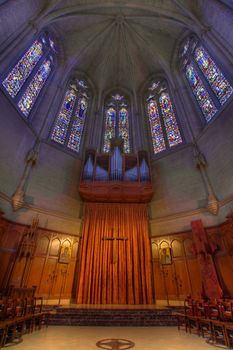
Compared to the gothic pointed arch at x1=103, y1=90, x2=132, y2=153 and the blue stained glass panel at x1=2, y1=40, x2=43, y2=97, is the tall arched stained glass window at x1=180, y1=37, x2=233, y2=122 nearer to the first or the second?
the gothic pointed arch at x1=103, y1=90, x2=132, y2=153

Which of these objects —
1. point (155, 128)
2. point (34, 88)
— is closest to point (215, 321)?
point (155, 128)

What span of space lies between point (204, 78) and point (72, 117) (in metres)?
9.41

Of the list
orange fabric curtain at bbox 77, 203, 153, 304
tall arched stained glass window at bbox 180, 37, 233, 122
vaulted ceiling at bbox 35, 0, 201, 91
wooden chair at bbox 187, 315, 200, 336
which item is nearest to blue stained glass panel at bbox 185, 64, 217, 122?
tall arched stained glass window at bbox 180, 37, 233, 122

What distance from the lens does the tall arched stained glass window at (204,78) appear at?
10.1 m

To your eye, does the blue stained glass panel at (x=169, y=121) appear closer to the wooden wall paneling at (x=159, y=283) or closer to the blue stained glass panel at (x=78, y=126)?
the blue stained glass panel at (x=78, y=126)

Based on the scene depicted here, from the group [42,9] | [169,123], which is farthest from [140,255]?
[42,9]

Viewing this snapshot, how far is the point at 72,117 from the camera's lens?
14.0 metres

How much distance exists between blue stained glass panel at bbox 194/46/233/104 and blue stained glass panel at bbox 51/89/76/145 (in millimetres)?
9639

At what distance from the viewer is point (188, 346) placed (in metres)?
3.78

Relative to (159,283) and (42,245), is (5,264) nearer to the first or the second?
(42,245)

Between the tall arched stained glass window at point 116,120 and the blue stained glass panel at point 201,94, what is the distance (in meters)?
5.48

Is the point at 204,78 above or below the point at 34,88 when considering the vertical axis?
above

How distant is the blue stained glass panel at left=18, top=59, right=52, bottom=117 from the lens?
1073cm

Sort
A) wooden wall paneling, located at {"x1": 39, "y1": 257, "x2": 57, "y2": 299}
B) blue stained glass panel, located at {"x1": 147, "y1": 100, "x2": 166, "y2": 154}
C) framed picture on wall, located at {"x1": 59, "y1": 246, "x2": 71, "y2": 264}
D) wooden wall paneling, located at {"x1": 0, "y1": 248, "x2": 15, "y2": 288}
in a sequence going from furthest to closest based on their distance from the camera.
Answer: blue stained glass panel, located at {"x1": 147, "y1": 100, "x2": 166, "y2": 154}, framed picture on wall, located at {"x1": 59, "y1": 246, "x2": 71, "y2": 264}, wooden wall paneling, located at {"x1": 39, "y1": 257, "x2": 57, "y2": 299}, wooden wall paneling, located at {"x1": 0, "y1": 248, "x2": 15, "y2": 288}
